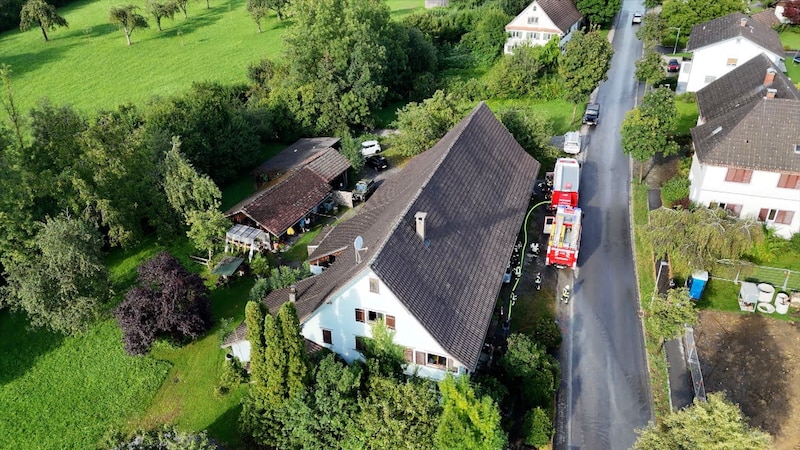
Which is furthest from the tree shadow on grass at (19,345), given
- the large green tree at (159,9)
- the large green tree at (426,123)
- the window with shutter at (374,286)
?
the large green tree at (159,9)

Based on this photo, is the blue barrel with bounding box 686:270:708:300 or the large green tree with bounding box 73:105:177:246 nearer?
the blue barrel with bounding box 686:270:708:300

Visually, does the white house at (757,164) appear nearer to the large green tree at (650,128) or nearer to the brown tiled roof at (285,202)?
the large green tree at (650,128)

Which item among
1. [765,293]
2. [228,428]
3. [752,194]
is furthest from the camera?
[752,194]

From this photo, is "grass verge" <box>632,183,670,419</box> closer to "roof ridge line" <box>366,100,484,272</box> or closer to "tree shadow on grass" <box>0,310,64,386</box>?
"roof ridge line" <box>366,100,484,272</box>

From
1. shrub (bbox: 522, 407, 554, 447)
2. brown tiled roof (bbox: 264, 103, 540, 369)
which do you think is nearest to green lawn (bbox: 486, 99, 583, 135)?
brown tiled roof (bbox: 264, 103, 540, 369)

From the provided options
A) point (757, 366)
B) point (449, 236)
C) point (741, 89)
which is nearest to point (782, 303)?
point (757, 366)

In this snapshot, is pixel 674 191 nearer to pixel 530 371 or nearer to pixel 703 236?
pixel 703 236
